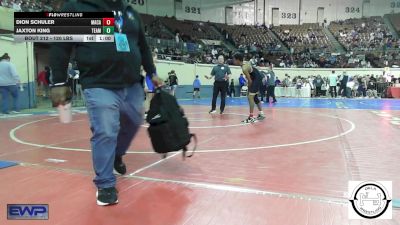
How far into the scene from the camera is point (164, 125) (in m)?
3.80

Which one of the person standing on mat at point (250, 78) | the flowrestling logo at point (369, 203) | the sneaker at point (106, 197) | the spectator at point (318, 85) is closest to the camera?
the flowrestling logo at point (369, 203)

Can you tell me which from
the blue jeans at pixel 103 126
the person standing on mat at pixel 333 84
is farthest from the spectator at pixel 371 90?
the blue jeans at pixel 103 126

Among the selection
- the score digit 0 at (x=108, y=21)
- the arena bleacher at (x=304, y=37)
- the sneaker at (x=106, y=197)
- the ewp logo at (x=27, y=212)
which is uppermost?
the arena bleacher at (x=304, y=37)

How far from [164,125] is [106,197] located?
0.91m

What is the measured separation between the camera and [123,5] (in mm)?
3547

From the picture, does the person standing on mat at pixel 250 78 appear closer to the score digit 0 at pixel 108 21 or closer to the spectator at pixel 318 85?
the score digit 0 at pixel 108 21

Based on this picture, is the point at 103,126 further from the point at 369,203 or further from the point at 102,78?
the point at 369,203

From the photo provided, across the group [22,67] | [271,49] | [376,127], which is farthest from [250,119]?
[271,49]
